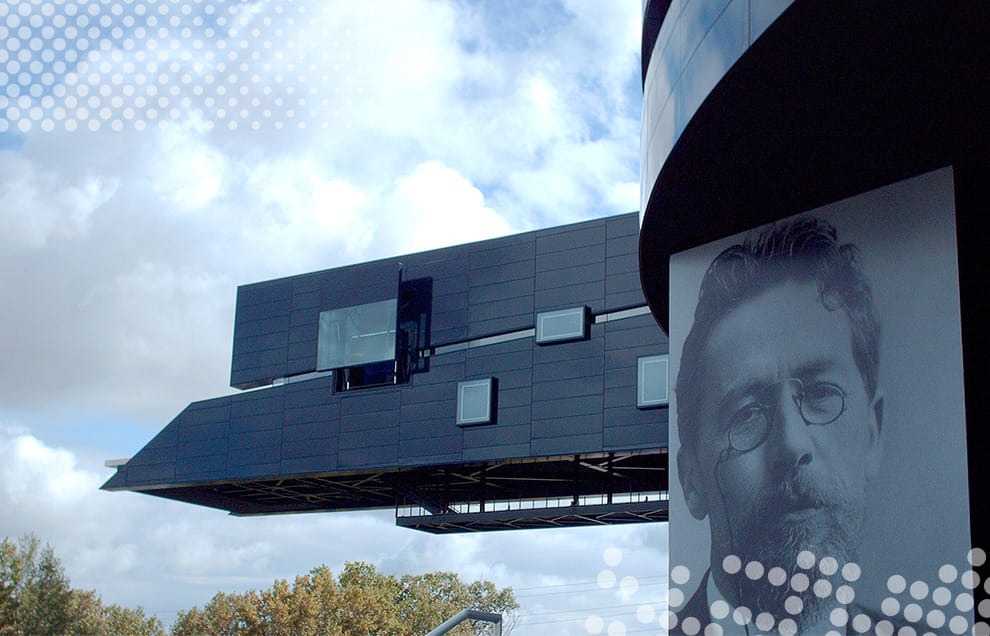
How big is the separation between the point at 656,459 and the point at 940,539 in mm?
13414

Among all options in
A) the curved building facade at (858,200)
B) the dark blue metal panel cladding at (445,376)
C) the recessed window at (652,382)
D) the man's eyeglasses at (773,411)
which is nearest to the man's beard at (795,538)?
the curved building facade at (858,200)

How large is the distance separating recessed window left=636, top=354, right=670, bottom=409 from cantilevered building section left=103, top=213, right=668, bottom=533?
0.04m

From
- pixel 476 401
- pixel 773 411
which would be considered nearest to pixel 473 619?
pixel 773 411

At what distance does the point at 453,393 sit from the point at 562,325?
3.06 meters

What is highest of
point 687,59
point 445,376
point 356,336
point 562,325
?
point 687,59

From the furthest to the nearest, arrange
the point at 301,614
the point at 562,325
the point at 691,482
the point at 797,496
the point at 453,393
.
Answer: the point at 301,614
the point at 453,393
the point at 562,325
the point at 691,482
the point at 797,496

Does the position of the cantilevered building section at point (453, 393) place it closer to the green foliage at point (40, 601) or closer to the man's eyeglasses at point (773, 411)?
the man's eyeglasses at point (773, 411)

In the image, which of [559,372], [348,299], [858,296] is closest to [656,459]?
[559,372]

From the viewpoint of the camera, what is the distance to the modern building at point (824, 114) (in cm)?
1145

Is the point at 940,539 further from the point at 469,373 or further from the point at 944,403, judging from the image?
the point at 469,373

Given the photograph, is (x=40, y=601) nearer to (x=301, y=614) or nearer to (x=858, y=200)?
(x=301, y=614)

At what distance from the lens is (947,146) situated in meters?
13.5

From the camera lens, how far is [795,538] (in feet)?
46.8

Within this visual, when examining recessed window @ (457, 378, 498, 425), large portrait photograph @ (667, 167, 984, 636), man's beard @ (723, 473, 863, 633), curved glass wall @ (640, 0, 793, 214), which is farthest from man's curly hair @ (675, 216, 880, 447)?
recessed window @ (457, 378, 498, 425)
